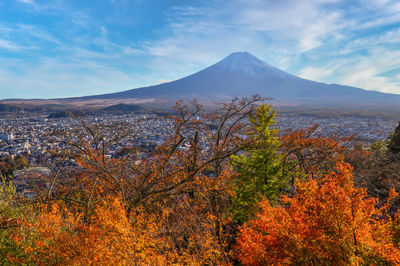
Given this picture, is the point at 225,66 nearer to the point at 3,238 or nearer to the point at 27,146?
the point at 27,146

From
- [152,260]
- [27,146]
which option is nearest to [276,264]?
[152,260]

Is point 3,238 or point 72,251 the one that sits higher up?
point 3,238

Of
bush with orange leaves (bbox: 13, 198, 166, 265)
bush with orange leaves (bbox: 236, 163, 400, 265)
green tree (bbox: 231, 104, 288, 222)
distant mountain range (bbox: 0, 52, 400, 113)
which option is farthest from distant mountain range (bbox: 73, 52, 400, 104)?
bush with orange leaves (bbox: 236, 163, 400, 265)

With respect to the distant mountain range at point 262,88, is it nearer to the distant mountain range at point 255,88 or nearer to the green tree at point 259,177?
the distant mountain range at point 255,88

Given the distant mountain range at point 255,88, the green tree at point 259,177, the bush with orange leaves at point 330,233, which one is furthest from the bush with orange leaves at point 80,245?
the distant mountain range at point 255,88

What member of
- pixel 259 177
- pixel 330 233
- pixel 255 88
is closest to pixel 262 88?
pixel 255 88

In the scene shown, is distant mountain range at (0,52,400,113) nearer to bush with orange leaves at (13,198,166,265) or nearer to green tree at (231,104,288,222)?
green tree at (231,104,288,222)

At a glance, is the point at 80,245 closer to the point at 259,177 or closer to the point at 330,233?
the point at 330,233
